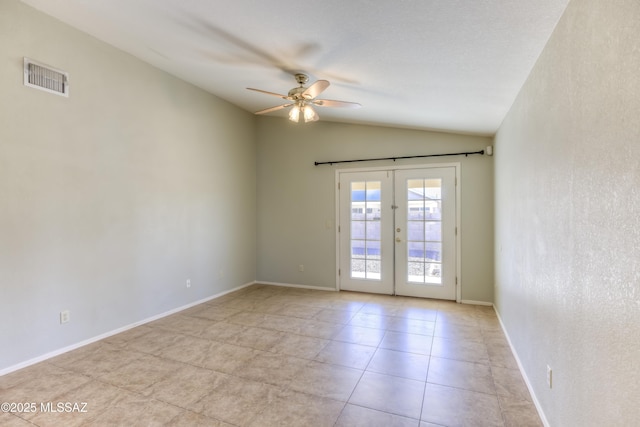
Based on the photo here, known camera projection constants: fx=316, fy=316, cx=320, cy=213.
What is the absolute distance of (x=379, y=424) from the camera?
2.06 metres

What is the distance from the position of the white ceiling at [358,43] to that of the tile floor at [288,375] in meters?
2.49

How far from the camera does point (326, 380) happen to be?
260cm

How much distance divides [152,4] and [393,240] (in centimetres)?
420

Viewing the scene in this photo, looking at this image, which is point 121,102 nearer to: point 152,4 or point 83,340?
point 152,4

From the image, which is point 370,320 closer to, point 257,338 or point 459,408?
point 257,338

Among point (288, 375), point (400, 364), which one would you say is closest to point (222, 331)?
point (288, 375)

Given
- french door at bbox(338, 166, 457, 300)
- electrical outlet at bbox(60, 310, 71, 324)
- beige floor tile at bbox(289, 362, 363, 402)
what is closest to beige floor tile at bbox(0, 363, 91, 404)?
electrical outlet at bbox(60, 310, 71, 324)

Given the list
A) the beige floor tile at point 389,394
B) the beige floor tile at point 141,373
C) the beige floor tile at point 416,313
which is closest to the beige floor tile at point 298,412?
the beige floor tile at point 389,394

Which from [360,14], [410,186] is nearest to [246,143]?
[410,186]

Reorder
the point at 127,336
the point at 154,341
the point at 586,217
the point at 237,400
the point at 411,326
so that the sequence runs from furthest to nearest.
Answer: the point at 411,326, the point at 127,336, the point at 154,341, the point at 237,400, the point at 586,217

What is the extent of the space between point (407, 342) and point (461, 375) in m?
0.73

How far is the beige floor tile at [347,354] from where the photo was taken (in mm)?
2895

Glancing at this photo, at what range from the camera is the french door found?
16.0 feet

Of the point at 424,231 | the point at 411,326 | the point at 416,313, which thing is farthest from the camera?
the point at 424,231
